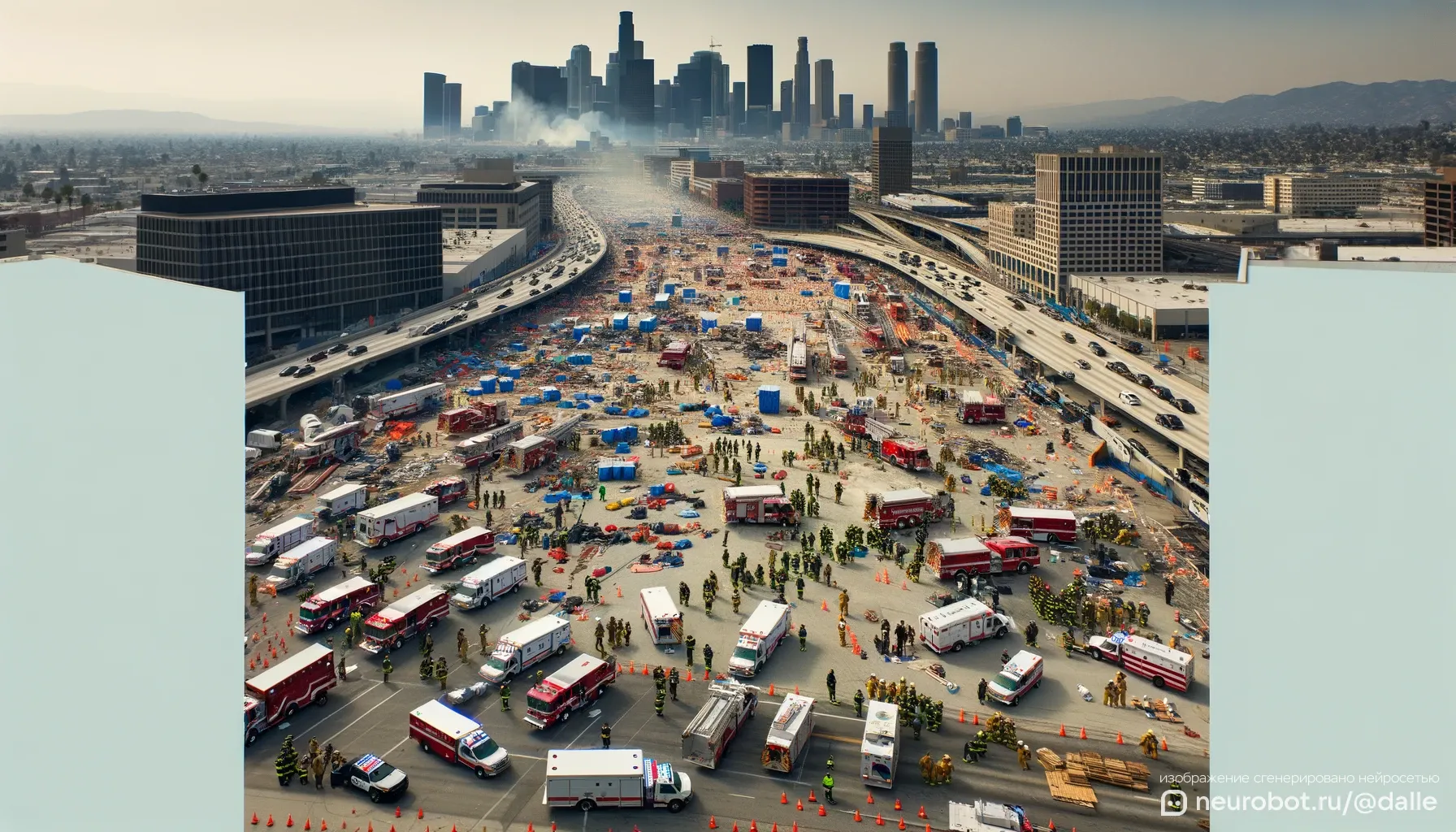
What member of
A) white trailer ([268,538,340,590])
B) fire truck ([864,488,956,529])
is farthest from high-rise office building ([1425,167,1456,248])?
white trailer ([268,538,340,590])

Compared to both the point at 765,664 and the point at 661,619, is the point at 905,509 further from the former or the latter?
the point at 661,619

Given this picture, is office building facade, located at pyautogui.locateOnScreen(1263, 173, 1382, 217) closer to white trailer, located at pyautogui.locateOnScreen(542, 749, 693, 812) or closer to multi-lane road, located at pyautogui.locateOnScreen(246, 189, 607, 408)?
multi-lane road, located at pyautogui.locateOnScreen(246, 189, 607, 408)

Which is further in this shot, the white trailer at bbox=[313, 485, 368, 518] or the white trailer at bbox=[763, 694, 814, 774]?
the white trailer at bbox=[313, 485, 368, 518]

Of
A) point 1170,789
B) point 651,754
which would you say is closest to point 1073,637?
point 1170,789

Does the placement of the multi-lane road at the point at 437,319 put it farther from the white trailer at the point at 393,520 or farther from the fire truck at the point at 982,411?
the fire truck at the point at 982,411

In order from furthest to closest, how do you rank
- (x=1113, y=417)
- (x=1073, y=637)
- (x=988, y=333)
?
(x=988, y=333)
(x=1113, y=417)
(x=1073, y=637)

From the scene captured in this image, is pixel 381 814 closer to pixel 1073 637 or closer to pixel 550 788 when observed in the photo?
pixel 550 788

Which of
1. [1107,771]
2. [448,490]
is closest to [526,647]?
[1107,771]
